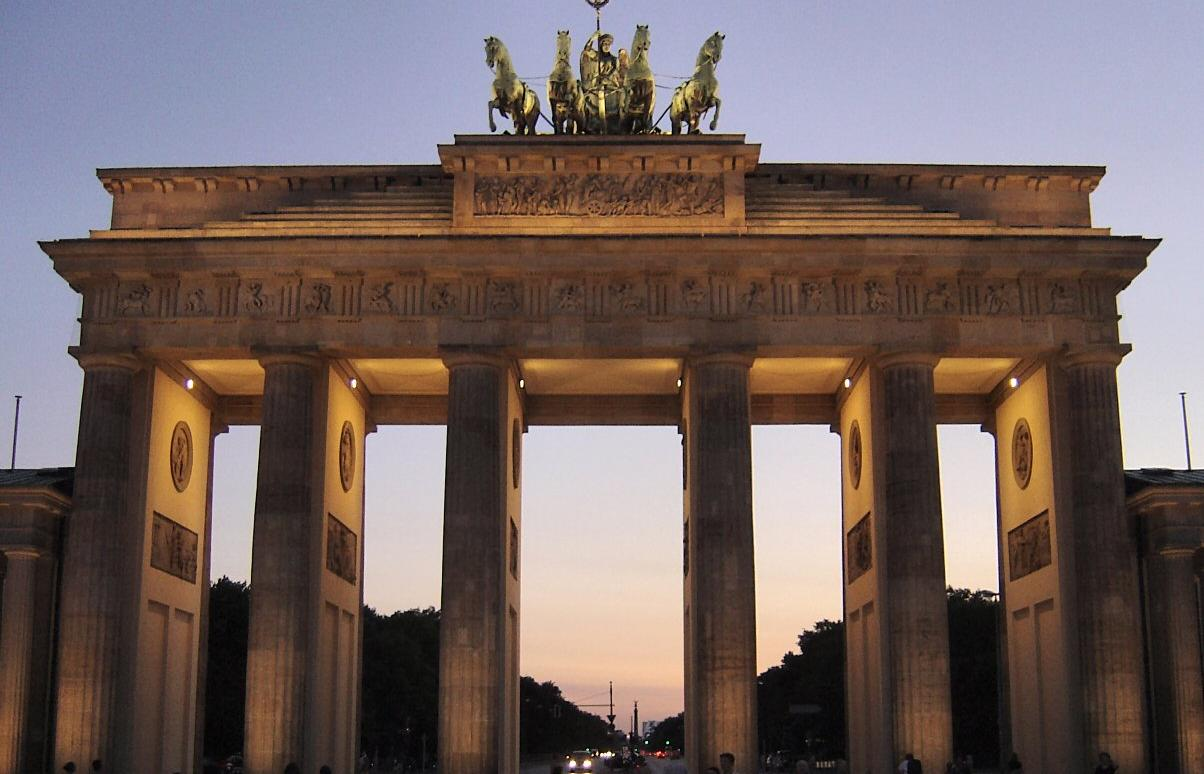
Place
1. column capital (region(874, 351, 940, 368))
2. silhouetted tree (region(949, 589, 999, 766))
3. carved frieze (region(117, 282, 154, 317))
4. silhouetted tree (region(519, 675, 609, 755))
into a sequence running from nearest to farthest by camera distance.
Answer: column capital (region(874, 351, 940, 368)) → carved frieze (region(117, 282, 154, 317)) → silhouetted tree (region(949, 589, 999, 766)) → silhouetted tree (region(519, 675, 609, 755))

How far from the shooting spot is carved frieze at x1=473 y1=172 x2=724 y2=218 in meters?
41.6

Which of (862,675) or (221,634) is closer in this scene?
(862,675)

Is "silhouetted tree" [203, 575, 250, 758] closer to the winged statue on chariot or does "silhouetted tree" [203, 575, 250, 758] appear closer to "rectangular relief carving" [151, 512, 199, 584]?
"rectangular relief carving" [151, 512, 199, 584]

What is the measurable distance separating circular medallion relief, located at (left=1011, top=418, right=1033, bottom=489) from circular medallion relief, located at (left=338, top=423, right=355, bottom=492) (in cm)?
2034

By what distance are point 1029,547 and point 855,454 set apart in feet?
19.1

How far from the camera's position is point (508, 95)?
4294cm

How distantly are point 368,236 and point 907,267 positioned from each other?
581 inches

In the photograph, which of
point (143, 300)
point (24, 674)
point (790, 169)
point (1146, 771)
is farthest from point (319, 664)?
point (1146, 771)

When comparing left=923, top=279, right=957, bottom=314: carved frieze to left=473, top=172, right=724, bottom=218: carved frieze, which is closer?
left=923, top=279, right=957, bottom=314: carved frieze

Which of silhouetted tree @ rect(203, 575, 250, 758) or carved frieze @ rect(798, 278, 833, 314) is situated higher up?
carved frieze @ rect(798, 278, 833, 314)

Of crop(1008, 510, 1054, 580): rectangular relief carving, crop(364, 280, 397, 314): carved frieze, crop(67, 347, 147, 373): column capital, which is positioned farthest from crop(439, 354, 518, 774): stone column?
crop(1008, 510, 1054, 580): rectangular relief carving

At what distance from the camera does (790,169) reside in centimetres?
4262

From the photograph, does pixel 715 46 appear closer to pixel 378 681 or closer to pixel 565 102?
pixel 565 102

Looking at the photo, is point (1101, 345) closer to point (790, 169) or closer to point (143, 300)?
point (790, 169)
